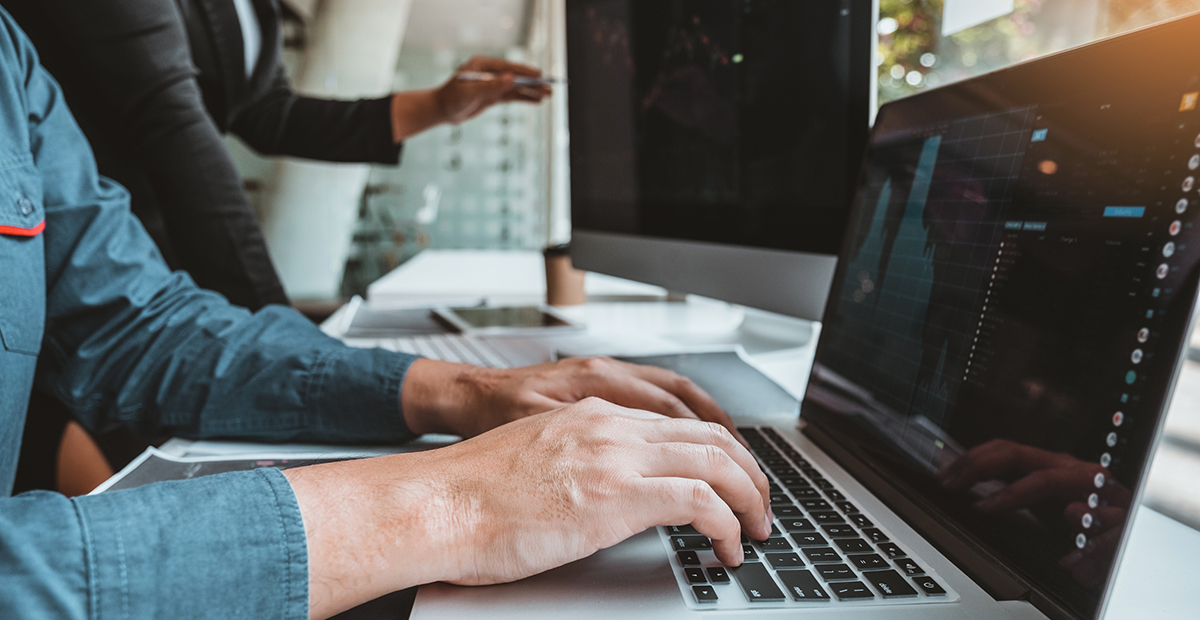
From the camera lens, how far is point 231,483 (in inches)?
13.2

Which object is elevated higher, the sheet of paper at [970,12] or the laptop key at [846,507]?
the sheet of paper at [970,12]

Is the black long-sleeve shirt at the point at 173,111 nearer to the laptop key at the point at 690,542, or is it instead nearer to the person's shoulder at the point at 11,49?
the person's shoulder at the point at 11,49

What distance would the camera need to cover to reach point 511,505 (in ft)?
1.11

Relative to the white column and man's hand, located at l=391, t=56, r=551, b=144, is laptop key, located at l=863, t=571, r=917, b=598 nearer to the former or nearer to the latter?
man's hand, located at l=391, t=56, r=551, b=144

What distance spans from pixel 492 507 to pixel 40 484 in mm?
951

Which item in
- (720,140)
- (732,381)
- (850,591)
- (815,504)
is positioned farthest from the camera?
(720,140)

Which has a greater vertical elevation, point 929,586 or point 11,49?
point 11,49

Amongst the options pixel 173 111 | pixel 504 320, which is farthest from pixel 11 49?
pixel 504 320

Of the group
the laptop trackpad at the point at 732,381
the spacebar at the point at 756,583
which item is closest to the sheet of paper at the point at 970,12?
the laptop trackpad at the point at 732,381

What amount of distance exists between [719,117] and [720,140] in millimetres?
30

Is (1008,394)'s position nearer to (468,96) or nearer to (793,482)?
(793,482)

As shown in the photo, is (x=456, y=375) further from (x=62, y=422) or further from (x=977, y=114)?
(x=62, y=422)

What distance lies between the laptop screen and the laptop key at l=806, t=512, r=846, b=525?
2.2 inches

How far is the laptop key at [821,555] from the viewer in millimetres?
334
